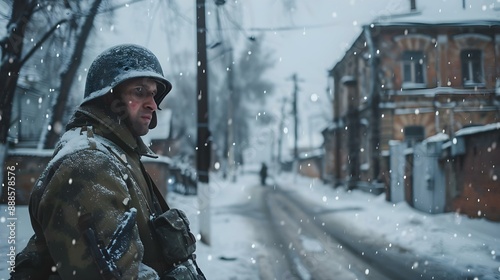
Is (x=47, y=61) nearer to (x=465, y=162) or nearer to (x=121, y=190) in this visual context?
(x=121, y=190)

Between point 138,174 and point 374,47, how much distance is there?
1769cm

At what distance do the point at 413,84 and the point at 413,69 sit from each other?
2.72 feet

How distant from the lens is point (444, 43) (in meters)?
15.6

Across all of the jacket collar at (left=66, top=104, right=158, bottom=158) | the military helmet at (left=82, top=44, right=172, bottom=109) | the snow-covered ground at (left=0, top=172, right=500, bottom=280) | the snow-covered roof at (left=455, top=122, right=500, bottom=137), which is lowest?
the snow-covered ground at (left=0, top=172, right=500, bottom=280)

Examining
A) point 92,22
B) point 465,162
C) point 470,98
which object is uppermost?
point 92,22

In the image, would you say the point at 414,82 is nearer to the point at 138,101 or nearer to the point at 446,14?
the point at 446,14

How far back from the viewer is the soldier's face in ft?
7.01

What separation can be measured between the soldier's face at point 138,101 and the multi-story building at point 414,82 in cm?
977

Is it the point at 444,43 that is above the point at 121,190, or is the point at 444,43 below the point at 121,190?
above

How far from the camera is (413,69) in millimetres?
16969

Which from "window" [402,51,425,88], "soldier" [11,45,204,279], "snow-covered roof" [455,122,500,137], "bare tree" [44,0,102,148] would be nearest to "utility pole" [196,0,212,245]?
"bare tree" [44,0,102,148]

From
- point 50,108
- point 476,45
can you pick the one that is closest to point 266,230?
point 50,108

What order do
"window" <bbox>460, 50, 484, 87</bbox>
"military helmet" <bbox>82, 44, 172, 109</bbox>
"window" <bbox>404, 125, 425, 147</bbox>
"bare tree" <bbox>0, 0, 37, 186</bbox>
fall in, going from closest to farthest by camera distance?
1. "military helmet" <bbox>82, 44, 172, 109</bbox>
2. "bare tree" <bbox>0, 0, 37, 186</bbox>
3. "window" <bbox>460, 50, 484, 87</bbox>
4. "window" <bbox>404, 125, 425, 147</bbox>

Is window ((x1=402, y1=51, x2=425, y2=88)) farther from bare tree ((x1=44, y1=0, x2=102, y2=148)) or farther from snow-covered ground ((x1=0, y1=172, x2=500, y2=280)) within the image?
bare tree ((x1=44, y1=0, x2=102, y2=148))
